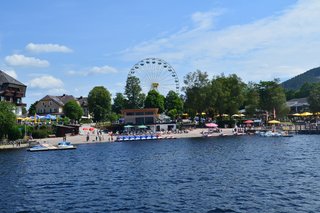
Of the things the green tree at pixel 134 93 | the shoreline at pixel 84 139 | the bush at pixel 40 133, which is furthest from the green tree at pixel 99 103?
the bush at pixel 40 133

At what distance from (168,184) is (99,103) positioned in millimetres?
114695

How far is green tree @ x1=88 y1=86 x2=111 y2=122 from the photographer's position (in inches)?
5812

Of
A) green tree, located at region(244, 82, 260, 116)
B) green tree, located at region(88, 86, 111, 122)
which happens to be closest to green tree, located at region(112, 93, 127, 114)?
green tree, located at region(88, 86, 111, 122)

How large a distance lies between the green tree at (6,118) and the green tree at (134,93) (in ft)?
233

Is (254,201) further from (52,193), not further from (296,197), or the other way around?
(52,193)

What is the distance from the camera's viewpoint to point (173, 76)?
440ft

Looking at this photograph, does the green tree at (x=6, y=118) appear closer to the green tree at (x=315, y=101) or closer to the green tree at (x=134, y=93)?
the green tree at (x=134, y=93)

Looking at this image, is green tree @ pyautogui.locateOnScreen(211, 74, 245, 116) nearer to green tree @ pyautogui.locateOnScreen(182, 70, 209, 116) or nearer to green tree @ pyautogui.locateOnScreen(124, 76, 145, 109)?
green tree @ pyautogui.locateOnScreen(182, 70, 209, 116)

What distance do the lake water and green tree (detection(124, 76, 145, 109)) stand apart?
97.2 m

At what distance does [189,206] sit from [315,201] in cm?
893

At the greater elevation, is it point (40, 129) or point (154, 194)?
point (40, 129)

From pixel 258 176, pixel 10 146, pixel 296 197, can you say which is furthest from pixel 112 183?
pixel 10 146

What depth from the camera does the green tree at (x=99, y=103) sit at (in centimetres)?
14762

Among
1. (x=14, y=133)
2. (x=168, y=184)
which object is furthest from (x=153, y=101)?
(x=168, y=184)
